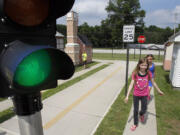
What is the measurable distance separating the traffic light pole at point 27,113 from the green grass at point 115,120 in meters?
2.71

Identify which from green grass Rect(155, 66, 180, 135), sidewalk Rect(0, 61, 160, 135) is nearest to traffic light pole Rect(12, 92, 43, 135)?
sidewalk Rect(0, 61, 160, 135)

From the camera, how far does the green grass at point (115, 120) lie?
3443 millimetres

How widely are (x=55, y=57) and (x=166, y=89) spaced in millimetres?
7151

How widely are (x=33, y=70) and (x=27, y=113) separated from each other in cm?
35

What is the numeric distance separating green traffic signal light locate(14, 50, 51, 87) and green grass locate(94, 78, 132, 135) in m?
2.97

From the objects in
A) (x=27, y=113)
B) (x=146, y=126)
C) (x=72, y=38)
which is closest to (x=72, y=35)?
(x=72, y=38)

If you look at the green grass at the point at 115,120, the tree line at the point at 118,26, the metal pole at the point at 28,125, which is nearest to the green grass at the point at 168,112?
the green grass at the point at 115,120

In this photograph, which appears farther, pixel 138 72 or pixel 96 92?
pixel 96 92

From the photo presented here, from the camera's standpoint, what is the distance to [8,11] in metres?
0.79

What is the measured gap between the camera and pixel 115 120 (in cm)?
390

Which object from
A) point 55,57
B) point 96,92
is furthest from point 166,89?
point 55,57

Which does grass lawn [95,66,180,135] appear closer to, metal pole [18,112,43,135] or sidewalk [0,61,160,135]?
sidewalk [0,61,160,135]

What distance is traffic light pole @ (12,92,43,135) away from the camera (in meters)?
0.96

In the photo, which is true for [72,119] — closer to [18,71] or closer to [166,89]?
[18,71]
